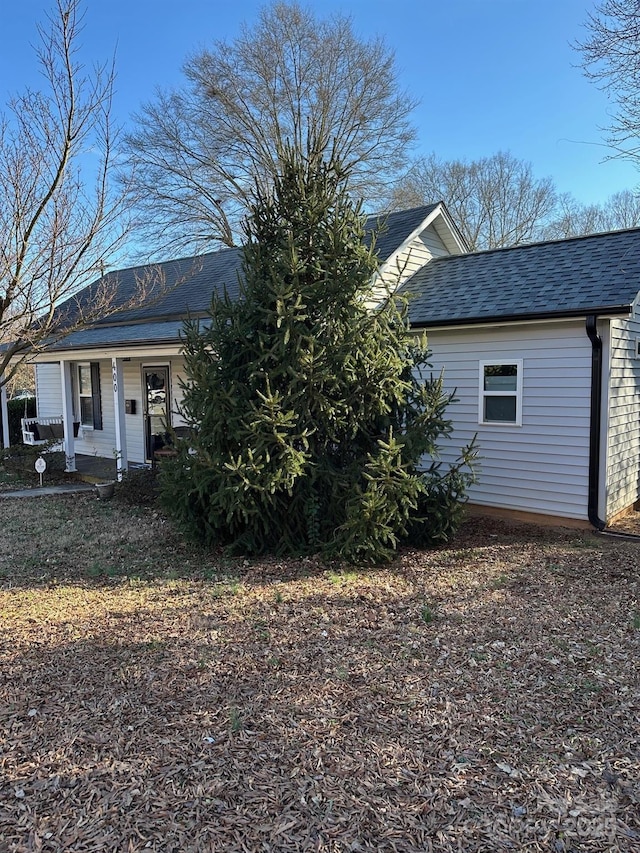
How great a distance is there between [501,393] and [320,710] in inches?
248

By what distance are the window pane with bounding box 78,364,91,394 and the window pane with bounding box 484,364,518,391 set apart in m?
10.6

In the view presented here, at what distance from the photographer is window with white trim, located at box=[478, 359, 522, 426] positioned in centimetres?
860

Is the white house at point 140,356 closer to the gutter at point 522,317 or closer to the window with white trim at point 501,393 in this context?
the gutter at point 522,317

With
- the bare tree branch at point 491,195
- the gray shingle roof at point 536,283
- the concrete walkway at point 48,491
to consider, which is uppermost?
the bare tree branch at point 491,195

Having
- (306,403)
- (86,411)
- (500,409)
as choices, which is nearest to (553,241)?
(500,409)

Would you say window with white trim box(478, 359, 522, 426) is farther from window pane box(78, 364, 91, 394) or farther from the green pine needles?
window pane box(78, 364, 91, 394)

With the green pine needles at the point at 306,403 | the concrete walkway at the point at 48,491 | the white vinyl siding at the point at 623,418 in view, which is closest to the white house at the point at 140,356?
the concrete walkway at the point at 48,491

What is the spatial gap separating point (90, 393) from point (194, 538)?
9.86 meters

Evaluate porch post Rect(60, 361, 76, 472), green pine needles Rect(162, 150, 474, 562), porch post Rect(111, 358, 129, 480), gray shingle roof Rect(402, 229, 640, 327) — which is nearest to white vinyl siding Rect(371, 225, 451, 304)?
gray shingle roof Rect(402, 229, 640, 327)

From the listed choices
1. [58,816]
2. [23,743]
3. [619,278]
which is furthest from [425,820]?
[619,278]

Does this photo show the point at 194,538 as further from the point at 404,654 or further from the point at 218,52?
the point at 218,52

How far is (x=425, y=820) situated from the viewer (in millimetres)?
2605

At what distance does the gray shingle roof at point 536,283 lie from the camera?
791 centimetres

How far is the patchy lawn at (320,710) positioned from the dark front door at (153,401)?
24.9ft
